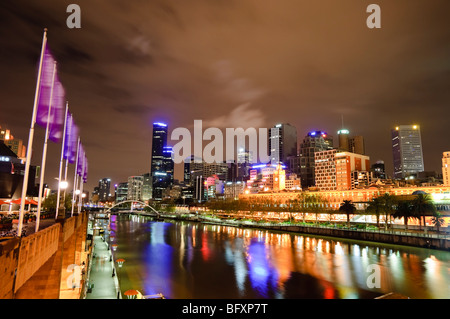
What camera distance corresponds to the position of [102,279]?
28.5 metres

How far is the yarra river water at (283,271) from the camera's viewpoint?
2933cm

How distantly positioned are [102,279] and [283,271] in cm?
2247

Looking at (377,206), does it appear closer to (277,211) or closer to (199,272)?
(277,211)

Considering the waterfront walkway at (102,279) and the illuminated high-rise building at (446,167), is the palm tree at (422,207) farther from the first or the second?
the illuminated high-rise building at (446,167)

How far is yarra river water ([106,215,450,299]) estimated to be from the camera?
29328 millimetres

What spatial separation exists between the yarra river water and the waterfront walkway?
2.02m

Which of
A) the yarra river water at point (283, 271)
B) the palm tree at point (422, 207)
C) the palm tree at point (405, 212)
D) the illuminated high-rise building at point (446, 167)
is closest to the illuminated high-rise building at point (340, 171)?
the illuminated high-rise building at point (446, 167)

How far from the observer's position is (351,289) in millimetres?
30047

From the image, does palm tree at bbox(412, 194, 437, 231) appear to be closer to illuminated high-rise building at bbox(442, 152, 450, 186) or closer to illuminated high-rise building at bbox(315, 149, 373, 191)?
illuminated high-rise building at bbox(442, 152, 450, 186)

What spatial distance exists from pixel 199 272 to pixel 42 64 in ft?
102

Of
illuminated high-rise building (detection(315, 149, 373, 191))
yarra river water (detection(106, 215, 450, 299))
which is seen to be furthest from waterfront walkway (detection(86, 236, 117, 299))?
illuminated high-rise building (detection(315, 149, 373, 191))

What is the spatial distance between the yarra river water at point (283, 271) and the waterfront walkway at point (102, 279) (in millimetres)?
2016
